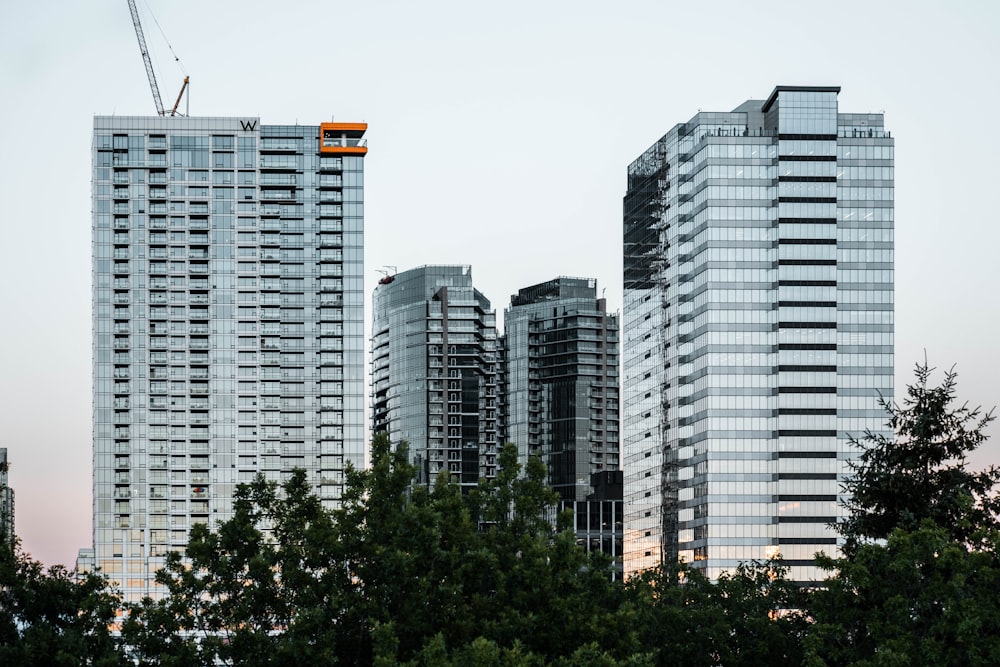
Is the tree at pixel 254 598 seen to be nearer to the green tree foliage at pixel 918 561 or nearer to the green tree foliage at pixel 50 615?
the green tree foliage at pixel 50 615

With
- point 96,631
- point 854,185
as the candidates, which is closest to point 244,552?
point 96,631

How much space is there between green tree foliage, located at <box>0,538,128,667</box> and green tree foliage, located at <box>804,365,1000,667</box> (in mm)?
28798

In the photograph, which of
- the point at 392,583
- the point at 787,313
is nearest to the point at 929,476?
the point at 392,583

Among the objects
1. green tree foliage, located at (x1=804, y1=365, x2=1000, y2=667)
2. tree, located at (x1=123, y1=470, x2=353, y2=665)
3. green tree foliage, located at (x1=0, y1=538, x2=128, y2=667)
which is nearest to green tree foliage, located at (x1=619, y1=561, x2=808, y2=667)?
green tree foliage, located at (x1=804, y1=365, x2=1000, y2=667)

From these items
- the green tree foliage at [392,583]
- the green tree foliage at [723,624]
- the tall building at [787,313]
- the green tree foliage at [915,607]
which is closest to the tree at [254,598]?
the green tree foliage at [392,583]

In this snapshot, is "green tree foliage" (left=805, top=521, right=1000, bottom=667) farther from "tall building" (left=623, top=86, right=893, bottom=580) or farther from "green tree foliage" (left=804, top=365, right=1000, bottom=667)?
"tall building" (left=623, top=86, right=893, bottom=580)

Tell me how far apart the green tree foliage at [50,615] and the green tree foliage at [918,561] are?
94.5 ft

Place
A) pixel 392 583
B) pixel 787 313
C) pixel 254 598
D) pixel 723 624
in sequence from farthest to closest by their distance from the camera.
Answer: pixel 787 313 → pixel 723 624 → pixel 254 598 → pixel 392 583

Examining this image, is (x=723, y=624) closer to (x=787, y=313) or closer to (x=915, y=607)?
(x=915, y=607)

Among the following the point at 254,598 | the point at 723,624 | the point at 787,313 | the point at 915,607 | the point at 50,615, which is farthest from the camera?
the point at 787,313

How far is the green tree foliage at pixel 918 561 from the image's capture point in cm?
4875

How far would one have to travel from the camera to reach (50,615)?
176 feet

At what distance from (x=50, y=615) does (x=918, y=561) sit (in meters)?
36.3

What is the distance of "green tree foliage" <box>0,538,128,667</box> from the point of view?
49219 millimetres
